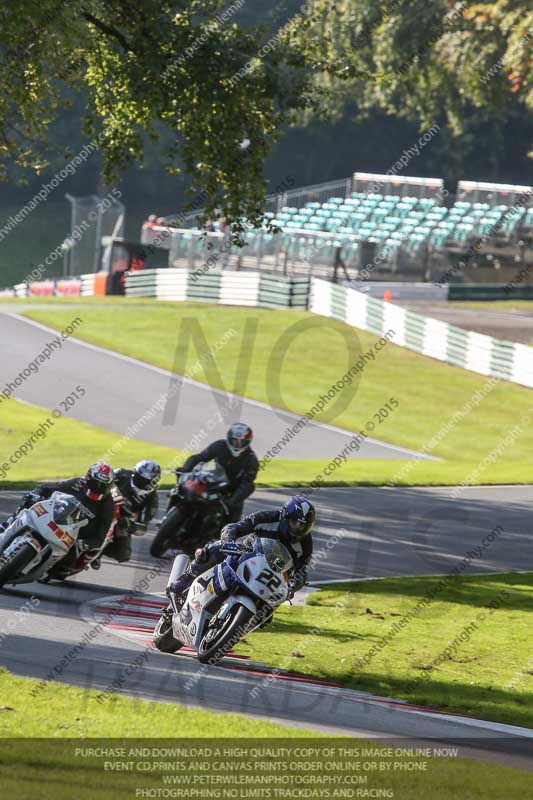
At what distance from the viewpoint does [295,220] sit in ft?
215

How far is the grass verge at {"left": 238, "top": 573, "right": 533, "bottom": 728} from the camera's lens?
36.4 ft

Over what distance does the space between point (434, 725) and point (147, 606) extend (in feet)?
15.6

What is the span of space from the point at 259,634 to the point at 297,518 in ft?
8.61

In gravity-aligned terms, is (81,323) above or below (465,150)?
below

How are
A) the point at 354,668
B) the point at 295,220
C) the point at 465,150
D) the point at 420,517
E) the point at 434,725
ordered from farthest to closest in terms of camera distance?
the point at 465,150, the point at 295,220, the point at 420,517, the point at 354,668, the point at 434,725

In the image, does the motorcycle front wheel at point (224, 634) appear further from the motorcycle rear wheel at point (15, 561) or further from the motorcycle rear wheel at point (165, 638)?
the motorcycle rear wheel at point (15, 561)

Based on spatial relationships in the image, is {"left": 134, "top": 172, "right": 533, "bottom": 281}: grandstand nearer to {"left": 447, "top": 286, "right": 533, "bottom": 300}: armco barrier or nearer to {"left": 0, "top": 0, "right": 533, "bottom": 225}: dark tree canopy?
{"left": 447, "top": 286, "right": 533, "bottom": 300}: armco barrier

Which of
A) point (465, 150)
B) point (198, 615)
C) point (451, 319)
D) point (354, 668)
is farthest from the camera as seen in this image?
point (465, 150)

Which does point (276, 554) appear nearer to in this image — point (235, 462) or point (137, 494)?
point (137, 494)

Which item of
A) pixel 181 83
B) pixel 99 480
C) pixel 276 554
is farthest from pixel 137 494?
pixel 181 83

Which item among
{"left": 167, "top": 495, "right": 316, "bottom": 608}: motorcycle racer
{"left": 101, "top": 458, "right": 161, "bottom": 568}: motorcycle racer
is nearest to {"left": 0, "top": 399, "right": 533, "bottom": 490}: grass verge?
{"left": 101, "top": 458, "right": 161, "bottom": 568}: motorcycle racer

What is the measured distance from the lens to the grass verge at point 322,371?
3259cm

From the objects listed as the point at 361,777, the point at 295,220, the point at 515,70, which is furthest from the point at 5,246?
the point at 361,777

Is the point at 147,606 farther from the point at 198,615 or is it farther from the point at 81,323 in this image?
the point at 81,323
